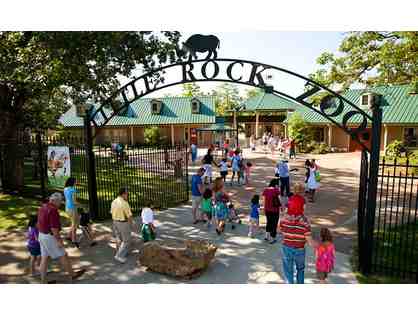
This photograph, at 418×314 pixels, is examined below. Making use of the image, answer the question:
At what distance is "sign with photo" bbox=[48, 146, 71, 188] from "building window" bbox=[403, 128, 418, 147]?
25.4m

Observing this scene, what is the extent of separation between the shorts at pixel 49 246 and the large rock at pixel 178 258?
1.59 m

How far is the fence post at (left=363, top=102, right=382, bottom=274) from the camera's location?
609 cm

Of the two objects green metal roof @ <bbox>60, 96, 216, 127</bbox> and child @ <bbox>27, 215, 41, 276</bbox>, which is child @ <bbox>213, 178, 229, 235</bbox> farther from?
green metal roof @ <bbox>60, 96, 216, 127</bbox>

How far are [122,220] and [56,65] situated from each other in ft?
21.7

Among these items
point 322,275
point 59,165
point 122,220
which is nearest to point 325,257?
point 322,275

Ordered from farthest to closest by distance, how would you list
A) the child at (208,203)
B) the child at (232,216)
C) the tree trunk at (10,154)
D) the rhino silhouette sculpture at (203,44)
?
the tree trunk at (10,154), the child at (232,216), the child at (208,203), the rhino silhouette sculpture at (203,44)

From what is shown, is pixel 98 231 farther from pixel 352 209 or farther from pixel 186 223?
pixel 352 209

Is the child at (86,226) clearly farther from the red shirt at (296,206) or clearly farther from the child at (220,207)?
the red shirt at (296,206)

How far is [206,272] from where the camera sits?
21.6 feet

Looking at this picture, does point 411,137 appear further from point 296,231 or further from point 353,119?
point 296,231

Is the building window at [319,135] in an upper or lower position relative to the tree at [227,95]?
lower

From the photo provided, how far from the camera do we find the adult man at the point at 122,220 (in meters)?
6.85

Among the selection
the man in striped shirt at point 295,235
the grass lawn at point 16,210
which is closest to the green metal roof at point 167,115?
the grass lawn at point 16,210

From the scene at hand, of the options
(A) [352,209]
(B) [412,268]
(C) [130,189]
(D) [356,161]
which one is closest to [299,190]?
(B) [412,268]
